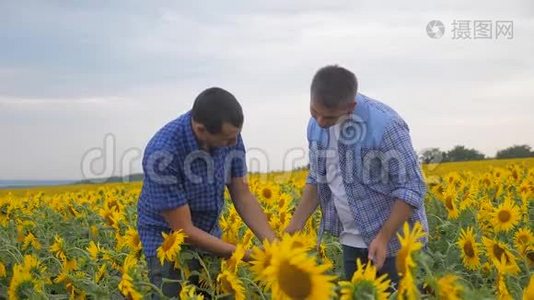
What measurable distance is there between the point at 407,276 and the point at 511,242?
359 centimetres

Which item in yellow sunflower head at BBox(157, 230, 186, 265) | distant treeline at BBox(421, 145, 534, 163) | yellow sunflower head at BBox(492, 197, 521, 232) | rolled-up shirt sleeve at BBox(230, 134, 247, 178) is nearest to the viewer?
yellow sunflower head at BBox(157, 230, 186, 265)

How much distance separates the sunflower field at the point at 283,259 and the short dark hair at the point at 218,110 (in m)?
0.48

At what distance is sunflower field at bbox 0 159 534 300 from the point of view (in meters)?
2.16

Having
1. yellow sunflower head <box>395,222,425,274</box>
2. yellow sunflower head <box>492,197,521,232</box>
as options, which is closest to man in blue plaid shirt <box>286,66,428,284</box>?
yellow sunflower head <box>395,222,425,274</box>

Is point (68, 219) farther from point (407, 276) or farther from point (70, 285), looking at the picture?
point (407, 276)

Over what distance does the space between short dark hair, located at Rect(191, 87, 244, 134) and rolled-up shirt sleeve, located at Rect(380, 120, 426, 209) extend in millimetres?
705

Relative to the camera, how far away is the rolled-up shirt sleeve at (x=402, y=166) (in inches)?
137

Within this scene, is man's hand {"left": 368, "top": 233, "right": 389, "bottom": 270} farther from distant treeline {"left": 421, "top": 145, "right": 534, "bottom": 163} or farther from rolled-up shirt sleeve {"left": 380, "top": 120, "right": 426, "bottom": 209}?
distant treeline {"left": 421, "top": 145, "right": 534, "bottom": 163}

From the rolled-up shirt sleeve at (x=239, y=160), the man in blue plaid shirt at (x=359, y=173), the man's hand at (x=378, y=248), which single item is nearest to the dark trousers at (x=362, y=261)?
the man in blue plaid shirt at (x=359, y=173)

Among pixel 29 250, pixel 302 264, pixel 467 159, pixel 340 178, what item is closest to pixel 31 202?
pixel 29 250

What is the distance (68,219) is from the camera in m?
8.46

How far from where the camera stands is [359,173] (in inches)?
147

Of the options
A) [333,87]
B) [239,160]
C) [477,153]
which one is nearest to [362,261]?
[239,160]

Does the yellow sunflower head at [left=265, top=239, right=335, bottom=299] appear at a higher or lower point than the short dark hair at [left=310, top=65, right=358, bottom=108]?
lower
